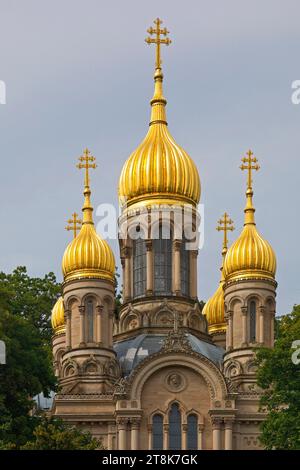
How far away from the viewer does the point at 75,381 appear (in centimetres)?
8688

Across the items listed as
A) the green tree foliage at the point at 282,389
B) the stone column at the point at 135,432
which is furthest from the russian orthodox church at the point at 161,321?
the green tree foliage at the point at 282,389

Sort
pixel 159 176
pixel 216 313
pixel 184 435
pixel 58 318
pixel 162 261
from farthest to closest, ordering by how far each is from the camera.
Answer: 1. pixel 58 318
2. pixel 216 313
3. pixel 159 176
4. pixel 162 261
5. pixel 184 435

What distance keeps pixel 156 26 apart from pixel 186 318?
13068 millimetres

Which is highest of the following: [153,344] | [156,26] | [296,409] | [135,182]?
[156,26]

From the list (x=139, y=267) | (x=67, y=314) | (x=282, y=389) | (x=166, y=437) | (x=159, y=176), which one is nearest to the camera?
(x=282, y=389)

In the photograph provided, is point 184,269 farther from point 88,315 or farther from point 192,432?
point 192,432

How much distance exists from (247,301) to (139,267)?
5625 millimetres

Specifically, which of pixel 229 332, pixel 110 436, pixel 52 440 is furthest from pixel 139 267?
pixel 52 440

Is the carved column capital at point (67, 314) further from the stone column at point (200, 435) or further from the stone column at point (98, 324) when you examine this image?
the stone column at point (200, 435)

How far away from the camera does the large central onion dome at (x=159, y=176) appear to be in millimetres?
92188

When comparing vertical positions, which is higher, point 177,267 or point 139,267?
point 139,267

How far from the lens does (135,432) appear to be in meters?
83.8
